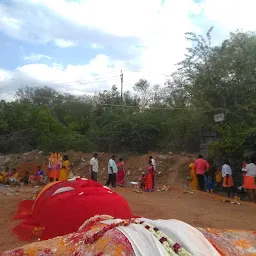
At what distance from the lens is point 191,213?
983 centimetres

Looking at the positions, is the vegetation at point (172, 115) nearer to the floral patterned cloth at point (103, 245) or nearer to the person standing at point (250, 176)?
the person standing at point (250, 176)

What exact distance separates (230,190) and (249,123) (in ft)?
11.9

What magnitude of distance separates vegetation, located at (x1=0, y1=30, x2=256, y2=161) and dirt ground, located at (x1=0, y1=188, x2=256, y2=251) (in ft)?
9.77

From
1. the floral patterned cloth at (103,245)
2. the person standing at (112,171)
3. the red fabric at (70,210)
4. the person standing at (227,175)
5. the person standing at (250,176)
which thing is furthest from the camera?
the person standing at (112,171)

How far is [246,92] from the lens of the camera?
680 inches

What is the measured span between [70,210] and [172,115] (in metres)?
17.0

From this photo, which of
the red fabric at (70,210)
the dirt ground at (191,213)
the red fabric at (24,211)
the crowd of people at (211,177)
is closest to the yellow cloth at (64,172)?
the dirt ground at (191,213)

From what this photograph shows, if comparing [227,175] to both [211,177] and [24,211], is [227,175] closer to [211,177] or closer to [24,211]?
[211,177]

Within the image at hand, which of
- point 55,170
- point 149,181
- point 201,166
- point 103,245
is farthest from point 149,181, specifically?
point 103,245

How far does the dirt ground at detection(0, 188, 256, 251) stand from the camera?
8.23 meters

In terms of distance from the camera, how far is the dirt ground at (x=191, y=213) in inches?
324

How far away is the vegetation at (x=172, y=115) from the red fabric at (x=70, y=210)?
7900mm

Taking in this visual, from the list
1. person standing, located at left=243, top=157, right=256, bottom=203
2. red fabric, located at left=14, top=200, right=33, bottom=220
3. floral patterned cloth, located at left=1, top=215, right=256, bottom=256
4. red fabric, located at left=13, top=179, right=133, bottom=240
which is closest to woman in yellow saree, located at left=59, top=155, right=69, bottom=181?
red fabric, located at left=14, top=200, right=33, bottom=220

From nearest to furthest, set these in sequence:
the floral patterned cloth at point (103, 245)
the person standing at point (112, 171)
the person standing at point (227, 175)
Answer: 1. the floral patterned cloth at point (103, 245)
2. the person standing at point (227, 175)
3. the person standing at point (112, 171)
